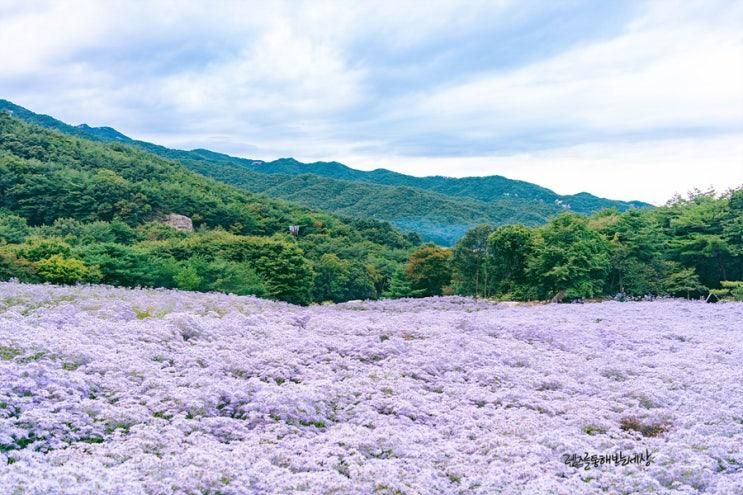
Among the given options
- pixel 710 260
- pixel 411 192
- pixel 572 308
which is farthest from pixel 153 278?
pixel 411 192

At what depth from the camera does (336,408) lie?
299 inches

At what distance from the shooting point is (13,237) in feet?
140

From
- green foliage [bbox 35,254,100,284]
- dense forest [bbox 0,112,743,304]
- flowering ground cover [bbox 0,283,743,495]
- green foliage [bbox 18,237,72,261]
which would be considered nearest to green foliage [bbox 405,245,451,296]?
dense forest [bbox 0,112,743,304]

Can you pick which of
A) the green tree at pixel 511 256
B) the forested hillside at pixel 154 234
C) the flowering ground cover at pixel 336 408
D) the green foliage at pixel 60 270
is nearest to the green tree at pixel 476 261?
the green tree at pixel 511 256

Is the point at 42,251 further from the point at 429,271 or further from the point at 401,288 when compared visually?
the point at 429,271

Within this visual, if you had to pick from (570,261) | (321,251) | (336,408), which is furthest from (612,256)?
(321,251)

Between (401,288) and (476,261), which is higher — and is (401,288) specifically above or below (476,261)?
below

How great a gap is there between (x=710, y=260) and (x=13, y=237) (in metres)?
46.8

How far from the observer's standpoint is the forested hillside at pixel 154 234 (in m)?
30.0

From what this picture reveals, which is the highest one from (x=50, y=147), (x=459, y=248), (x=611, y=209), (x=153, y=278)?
(x=50, y=147)

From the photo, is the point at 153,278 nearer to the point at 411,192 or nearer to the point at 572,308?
the point at 572,308

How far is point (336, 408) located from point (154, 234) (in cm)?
5269

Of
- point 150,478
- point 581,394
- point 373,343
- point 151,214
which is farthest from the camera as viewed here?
point 151,214

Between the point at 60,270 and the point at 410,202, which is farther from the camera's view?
the point at 410,202
